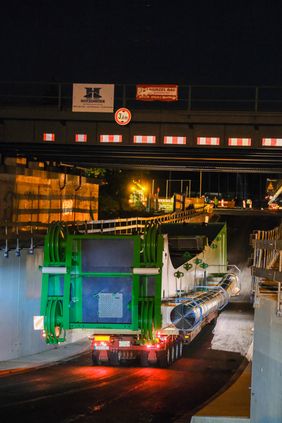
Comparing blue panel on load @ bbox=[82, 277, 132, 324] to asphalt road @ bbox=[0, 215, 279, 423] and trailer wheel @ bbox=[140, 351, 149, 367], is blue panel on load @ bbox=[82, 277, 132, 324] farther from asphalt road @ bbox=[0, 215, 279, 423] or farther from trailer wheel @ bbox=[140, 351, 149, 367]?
trailer wheel @ bbox=[140, 351, 149, 367]

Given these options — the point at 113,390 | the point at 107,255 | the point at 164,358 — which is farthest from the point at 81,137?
the point at 107,255

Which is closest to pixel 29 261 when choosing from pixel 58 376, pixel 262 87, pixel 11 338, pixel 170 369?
pixel 11 338

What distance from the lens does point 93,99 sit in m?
26.0

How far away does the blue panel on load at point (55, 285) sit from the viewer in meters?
10.4

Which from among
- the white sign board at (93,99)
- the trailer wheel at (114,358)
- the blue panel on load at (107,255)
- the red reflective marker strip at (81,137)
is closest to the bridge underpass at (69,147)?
the red reflective marker strip at (81,137)

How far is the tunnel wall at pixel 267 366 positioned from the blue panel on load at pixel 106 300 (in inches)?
119

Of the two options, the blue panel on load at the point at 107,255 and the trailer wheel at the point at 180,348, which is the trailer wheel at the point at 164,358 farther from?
the blue panel on load at the point at 107,255

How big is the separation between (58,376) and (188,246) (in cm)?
562

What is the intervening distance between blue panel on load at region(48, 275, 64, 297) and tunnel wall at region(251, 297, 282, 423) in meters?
3.66

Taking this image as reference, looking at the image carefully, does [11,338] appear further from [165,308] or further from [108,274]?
[108,274]

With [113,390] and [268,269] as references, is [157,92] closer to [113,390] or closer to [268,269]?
[113,390]

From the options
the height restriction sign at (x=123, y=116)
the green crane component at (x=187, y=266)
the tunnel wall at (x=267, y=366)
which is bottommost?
the tunnel wall at (x=267, y=366)

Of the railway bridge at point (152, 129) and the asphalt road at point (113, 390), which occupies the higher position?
the railway bridge at point (152, 129)

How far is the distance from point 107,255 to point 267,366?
3.98 meters
